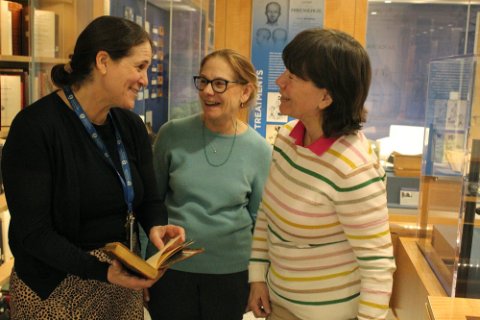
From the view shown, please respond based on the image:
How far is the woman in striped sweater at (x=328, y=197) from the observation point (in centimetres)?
151

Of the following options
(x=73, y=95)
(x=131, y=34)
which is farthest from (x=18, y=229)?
(x=131, y=34)

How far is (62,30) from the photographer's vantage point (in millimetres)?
2395

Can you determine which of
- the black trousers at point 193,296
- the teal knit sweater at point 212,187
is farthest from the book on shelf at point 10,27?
the black trousers at point 193,296

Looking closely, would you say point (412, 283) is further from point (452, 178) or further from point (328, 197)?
point (328, 197)

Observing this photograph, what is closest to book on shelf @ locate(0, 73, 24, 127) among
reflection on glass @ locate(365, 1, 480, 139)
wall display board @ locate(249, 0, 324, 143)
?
wall display board @ locate(249, 0, 324, 143)

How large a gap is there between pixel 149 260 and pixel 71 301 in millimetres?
285

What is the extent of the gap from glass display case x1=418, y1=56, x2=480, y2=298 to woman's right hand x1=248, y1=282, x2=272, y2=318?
0.76 m

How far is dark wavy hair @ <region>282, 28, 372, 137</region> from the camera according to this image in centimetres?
153

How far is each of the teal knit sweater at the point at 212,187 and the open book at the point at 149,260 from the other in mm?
374

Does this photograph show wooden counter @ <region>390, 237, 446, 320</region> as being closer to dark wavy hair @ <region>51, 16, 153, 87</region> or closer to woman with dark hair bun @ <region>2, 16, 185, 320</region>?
woman with dark hair bun @ <region>2, 16, 185, 320</region>

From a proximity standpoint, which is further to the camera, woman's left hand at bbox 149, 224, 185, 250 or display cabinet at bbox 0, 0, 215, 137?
display cabinet at bbox 0, 0, 215, 137

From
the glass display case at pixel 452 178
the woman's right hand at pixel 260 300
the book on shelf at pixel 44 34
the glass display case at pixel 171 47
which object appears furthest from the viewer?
the glass display case at pixel 171 47

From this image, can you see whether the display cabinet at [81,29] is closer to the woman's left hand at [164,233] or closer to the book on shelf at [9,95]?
the book on shelf at [9,95]

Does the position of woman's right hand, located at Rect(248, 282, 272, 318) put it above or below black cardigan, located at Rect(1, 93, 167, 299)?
below
